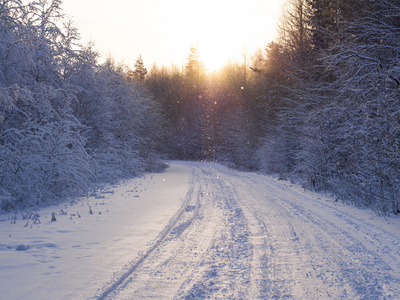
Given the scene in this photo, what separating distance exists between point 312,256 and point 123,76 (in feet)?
76.0

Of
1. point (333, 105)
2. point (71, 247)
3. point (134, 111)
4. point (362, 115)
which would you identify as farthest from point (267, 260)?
point (134, 111)

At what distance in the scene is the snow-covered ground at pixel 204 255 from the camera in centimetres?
362

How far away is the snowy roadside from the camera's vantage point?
147 inches

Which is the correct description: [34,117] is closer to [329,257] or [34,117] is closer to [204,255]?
[204,255]

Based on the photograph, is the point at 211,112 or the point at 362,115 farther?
the point at 211,112

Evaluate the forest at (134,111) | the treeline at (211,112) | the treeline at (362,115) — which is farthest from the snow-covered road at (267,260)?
the treeline at (211,112)

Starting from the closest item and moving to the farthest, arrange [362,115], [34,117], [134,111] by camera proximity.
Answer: [362,115]
[34,117]
[134,111]

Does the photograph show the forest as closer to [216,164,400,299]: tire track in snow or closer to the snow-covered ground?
the snow-covered ground

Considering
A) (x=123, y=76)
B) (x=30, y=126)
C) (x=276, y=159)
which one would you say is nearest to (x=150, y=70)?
(x=123, y=76)

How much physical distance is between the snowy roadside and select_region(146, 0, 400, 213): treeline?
6214 mm

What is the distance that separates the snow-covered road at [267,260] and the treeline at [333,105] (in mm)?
1994

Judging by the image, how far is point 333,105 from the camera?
12.1 meters

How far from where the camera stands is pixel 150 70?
88375mm

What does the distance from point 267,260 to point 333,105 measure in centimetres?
957
